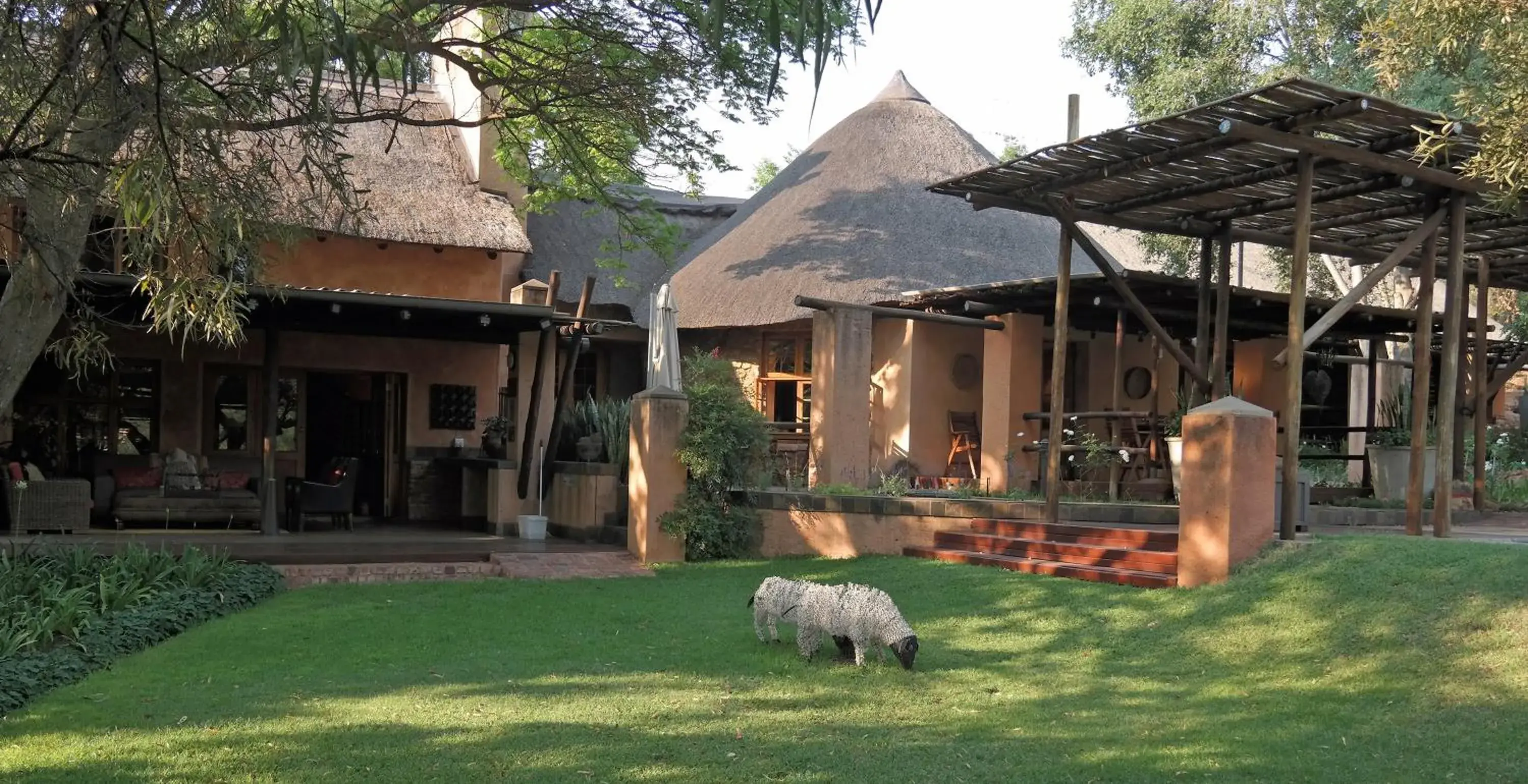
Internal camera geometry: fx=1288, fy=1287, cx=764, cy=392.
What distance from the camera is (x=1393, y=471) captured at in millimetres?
12531

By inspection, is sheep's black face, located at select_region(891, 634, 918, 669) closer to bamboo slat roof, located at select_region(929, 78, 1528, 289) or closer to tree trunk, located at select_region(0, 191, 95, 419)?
bamboo slat roof, located at select_region(929, 78, 1528, 289)

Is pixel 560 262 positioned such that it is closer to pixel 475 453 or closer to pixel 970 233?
pixel 475 453

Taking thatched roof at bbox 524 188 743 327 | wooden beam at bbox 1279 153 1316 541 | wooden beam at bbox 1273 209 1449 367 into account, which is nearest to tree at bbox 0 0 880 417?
wooden beam at bbox 1279 153 1316 541

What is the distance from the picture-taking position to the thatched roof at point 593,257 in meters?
19.6

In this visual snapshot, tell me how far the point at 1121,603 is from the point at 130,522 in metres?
10.1

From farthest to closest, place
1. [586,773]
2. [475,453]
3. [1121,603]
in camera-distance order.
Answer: [475,453]
[1121,603]
[586,773]

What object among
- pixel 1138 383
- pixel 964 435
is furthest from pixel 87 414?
pixel 1138 383

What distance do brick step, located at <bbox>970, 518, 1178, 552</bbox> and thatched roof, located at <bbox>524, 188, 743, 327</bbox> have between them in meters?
8.98

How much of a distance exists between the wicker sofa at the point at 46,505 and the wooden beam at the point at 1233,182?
9681 millimetres

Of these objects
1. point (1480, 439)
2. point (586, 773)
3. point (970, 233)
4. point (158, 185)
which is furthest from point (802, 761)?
point (970, 233)

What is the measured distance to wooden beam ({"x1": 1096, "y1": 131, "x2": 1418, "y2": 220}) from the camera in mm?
8742

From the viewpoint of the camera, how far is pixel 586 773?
492 cm

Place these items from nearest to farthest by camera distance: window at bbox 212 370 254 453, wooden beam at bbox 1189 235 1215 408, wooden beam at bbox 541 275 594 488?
wooden beam at bbox 1189 235 1215 408 → wooden beam at bbox 541 275 594 488 → window at bbox 212 370 254 453

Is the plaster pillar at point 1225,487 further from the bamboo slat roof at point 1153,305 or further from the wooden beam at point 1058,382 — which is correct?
the bamboo slat roof at point 1153,305
